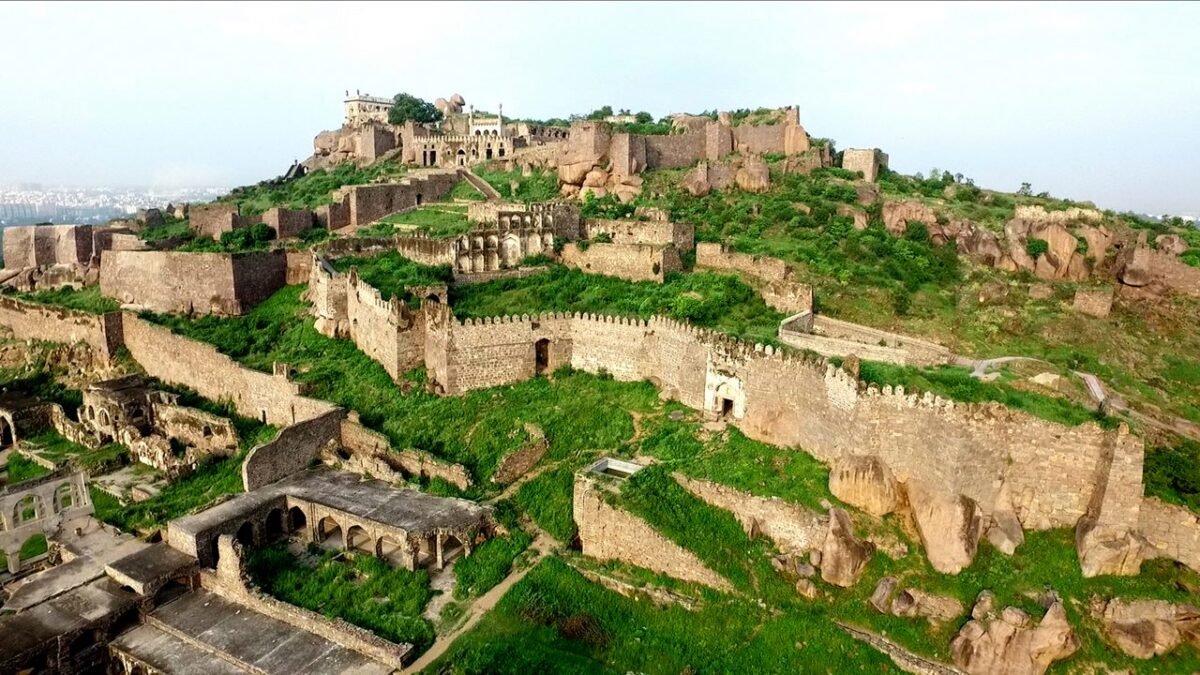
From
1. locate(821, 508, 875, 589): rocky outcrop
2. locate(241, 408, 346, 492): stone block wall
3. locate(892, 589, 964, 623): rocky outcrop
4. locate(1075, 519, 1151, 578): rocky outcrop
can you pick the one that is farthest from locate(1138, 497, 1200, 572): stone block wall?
locate(241, 408, 346, 492): stone block wall

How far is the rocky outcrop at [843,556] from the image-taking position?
16.5 m

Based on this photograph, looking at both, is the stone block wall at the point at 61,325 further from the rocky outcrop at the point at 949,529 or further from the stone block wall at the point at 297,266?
the rocky outcrop at the point at 949,529

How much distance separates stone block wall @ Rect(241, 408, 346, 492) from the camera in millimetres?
22562

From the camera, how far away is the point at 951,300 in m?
27.8

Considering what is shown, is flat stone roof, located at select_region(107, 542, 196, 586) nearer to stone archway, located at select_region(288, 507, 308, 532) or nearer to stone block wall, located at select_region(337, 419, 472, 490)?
stone archway, located at select_region(288, 507, 308, 532)

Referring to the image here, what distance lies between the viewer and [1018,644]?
1454cm

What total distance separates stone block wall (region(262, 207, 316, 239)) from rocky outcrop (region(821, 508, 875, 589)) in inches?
1275

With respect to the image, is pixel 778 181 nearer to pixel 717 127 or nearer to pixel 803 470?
pixel 717 127

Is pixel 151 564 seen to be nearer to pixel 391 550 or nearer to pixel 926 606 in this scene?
pixel 391 550

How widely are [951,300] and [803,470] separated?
12615mm

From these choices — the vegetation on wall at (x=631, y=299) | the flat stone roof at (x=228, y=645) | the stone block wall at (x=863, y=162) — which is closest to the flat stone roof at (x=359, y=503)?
the flat stone roof at (x=228, y=645)

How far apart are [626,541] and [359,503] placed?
7.67 m

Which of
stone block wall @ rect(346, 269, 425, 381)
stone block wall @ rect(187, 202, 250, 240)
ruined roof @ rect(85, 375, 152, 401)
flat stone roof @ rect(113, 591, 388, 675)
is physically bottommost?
flat stone roof @ rect(113, 591, 388, 675)

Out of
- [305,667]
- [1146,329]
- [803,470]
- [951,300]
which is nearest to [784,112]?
[951,300]
